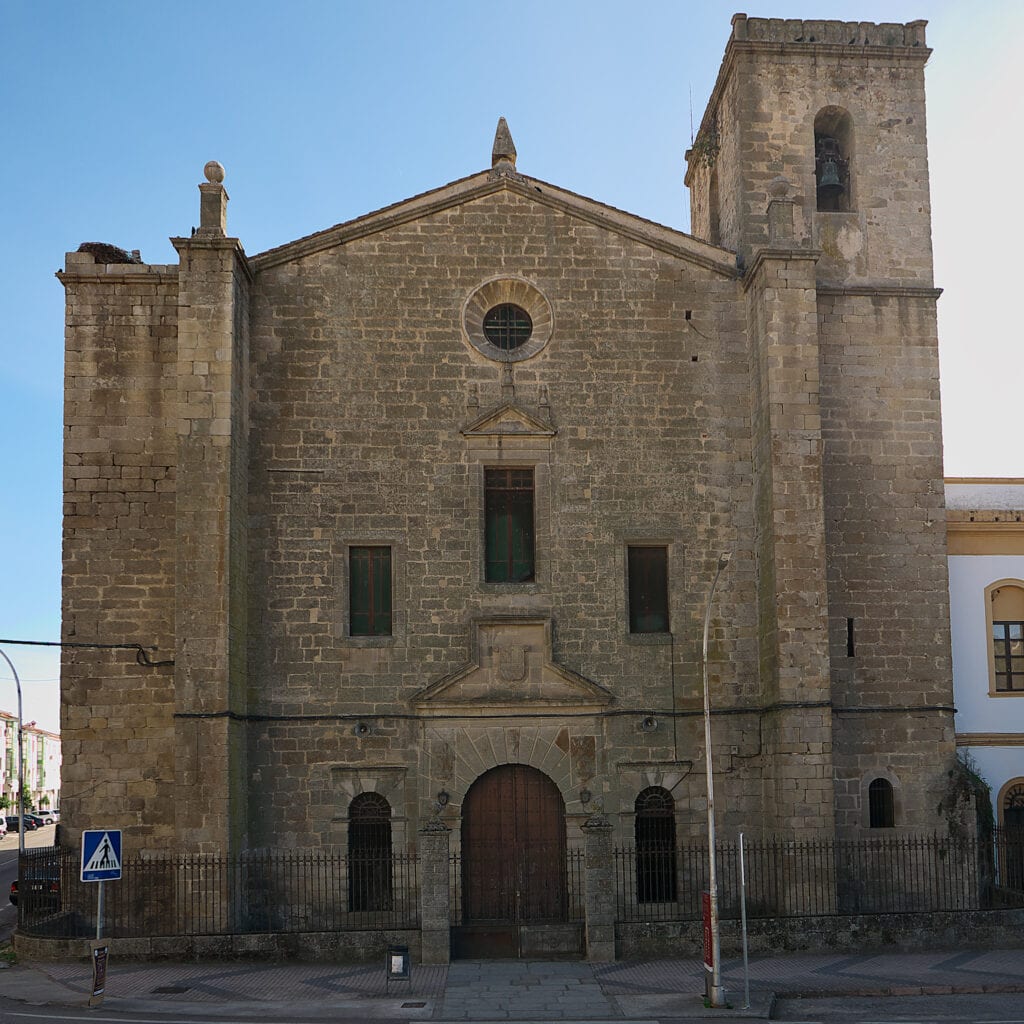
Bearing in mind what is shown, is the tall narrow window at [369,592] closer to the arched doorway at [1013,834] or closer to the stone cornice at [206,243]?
the stone cornice at [206,243]

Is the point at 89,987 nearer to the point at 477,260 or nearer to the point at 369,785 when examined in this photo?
the point at 369,785

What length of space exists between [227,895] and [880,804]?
10.8 metres

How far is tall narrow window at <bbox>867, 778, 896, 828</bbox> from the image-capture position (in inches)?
808

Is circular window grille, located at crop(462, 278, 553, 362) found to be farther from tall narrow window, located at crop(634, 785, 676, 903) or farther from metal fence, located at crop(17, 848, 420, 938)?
metal fence, located at crop(17, 848, 420, 938)

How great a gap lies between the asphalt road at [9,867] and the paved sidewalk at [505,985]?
242 cm

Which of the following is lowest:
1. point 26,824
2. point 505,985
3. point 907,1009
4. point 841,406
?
point 26,824

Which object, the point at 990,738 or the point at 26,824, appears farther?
the point at 26,824

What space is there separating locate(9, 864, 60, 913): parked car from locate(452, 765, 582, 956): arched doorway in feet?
22.2

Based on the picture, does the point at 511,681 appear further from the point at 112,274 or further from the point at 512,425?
the point at 112,274

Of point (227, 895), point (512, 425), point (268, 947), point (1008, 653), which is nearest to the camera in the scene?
point (268, 947)

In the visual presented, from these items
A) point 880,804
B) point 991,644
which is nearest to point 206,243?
Answer: point 880,804

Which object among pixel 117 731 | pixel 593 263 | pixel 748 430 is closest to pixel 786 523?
pixel 748 430

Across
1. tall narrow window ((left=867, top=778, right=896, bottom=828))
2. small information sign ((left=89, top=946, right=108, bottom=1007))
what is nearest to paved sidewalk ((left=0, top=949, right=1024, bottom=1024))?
small information sign ((left=89, top=946, right=108, bottom=1007))

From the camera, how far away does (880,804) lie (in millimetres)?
20625
